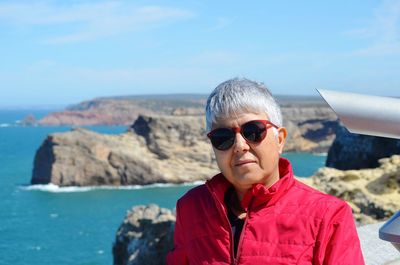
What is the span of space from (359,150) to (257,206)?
1484 inches

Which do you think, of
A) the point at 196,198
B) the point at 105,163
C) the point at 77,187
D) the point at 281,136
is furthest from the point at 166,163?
the point at 281,136

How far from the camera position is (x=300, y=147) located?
297ft

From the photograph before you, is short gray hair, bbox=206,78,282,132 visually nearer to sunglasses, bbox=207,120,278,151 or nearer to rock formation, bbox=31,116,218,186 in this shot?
sunglasses, bbox=207,120,278,151

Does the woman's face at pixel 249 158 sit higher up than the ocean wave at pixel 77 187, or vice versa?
the woman's face at pixel 249 158

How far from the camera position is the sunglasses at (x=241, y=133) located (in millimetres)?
2252

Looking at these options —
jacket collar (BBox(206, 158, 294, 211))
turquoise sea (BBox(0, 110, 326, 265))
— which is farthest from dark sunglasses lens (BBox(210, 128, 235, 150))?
turquoise sea (BBox(0, 110, 326, 265))

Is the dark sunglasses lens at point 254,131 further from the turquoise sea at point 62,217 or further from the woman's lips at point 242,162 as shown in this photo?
the turquoise sea at point 62,217

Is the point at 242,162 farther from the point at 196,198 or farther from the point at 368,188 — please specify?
the point at 368,188

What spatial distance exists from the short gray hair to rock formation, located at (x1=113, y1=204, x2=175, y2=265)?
11.4m

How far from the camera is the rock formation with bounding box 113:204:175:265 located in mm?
14195

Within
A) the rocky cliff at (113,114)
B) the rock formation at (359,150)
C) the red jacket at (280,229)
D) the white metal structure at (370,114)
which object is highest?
the white metal structure at (370,114)

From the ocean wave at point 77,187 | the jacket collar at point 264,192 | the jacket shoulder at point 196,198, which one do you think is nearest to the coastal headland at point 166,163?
the ocean wave at point 77,187

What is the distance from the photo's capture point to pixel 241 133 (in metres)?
2.27

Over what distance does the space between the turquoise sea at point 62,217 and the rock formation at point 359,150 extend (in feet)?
37.2
